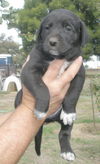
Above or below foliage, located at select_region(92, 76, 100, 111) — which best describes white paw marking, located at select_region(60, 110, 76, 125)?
above

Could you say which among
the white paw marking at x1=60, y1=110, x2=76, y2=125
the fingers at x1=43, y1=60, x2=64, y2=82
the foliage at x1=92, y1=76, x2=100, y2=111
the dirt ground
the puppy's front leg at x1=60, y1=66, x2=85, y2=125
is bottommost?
the dirt ground

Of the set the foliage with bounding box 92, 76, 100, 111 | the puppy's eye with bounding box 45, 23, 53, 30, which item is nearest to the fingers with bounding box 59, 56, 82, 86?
the puppy's eye with bounding box 45, 23, 53, 30

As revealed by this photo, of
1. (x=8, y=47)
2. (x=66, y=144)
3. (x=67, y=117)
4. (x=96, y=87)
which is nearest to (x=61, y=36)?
(x=67, y=117)

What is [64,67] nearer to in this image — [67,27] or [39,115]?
[67,27]

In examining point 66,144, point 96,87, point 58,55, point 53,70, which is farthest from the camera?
point 96,87

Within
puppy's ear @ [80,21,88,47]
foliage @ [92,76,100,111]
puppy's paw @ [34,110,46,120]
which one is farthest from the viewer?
foliage @ [92,76,100,111]

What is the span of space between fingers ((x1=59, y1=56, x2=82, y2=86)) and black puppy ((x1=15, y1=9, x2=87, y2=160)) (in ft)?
0.24

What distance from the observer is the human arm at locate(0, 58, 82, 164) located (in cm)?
245

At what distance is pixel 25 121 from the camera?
2.55m

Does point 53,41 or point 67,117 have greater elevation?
point 53,41

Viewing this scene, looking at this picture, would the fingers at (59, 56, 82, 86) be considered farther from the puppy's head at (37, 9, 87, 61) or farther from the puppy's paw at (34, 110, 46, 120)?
the puppy's paw at (34, 110, 46, 120)

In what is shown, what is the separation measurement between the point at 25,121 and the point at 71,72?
60cm

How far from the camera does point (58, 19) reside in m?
2.94

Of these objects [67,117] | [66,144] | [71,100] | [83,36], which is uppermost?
[83,36]
